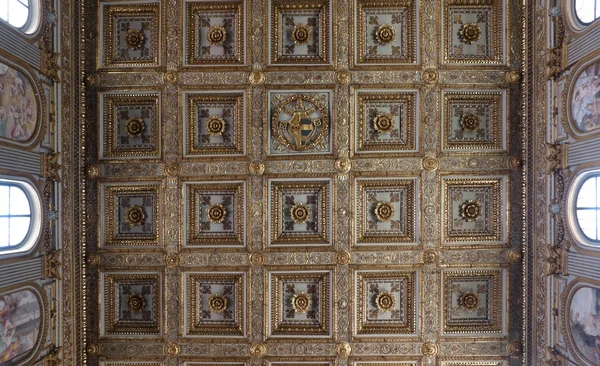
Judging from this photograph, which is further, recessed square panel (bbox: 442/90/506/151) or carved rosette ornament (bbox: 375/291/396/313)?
carved rosette ornament (bbox: 375/291/396/313)

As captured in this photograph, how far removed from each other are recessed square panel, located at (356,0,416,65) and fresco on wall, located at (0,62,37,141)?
7749mm

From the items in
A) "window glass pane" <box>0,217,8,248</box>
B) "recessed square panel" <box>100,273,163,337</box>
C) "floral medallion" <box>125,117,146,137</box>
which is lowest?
"recessed square panel" <box>100,273,163,337</box>

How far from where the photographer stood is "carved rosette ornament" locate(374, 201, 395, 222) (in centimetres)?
1141

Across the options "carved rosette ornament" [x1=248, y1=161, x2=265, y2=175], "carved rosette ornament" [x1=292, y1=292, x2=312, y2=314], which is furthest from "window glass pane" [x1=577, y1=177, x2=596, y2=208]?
"carved rosette ornament" [x1=248, y1=161, x2=265, y2=175]

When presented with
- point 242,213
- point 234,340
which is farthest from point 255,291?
point 242,213

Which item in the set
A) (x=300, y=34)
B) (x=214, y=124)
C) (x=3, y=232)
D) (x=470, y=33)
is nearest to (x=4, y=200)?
(x=3, y=232)

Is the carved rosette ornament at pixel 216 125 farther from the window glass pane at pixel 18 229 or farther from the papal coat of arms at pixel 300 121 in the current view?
the window glass pane at pixel 18 229

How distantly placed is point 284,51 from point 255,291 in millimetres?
6409

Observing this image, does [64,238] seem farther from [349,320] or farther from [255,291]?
[349,320]

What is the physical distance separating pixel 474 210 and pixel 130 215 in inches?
360

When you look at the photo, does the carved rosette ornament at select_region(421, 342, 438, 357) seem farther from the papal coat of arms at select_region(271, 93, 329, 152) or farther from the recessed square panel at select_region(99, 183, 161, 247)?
the recessed square panel at select_region(99, 183, 161, 247)

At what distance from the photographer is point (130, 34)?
1132 cm

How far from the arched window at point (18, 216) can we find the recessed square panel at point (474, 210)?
9.90 m

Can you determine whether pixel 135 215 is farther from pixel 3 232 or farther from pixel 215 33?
pixel 215 33
